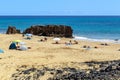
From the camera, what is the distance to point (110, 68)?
18.4m

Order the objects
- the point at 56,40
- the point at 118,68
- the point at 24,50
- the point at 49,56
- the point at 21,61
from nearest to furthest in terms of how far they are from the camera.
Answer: the point at 118,68 < the point at 21,61 < the point at 49,56 < the point at 24,50 < the point at 56,40

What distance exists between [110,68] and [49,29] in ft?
91.4

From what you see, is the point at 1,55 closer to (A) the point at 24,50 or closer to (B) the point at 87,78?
(A) the point at 24,50

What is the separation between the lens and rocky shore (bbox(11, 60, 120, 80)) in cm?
1708

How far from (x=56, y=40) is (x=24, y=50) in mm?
8844

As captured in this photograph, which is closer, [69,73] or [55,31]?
[69,73]

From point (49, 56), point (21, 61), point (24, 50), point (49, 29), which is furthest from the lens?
point (49, 29)

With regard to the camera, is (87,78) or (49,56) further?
(49,56)

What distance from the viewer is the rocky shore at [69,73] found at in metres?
17.1

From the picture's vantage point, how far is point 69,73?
723 inches

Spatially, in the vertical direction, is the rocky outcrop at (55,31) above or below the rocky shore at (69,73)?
above

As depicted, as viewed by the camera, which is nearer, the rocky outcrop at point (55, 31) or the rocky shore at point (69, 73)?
the rocky shore at point (69, 73)

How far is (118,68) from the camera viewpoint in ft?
59.6

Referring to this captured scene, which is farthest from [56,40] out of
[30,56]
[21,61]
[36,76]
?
[36,76]
